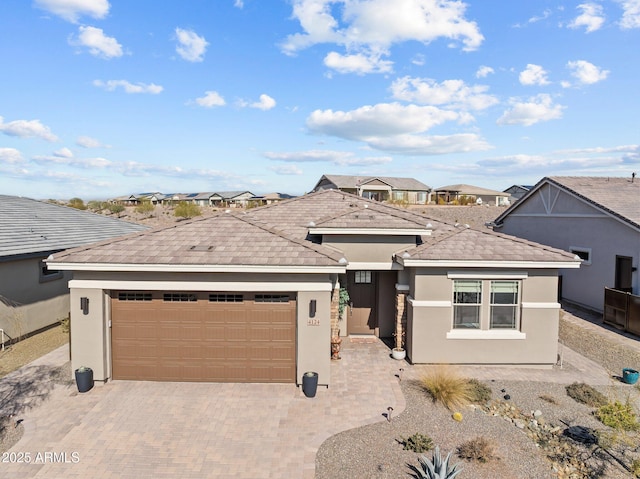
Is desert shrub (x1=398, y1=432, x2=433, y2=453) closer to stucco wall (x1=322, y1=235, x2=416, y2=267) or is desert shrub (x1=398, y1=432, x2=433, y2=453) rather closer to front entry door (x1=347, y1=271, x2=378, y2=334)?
stucco wall (x1=322, y1=235, x2=416, y2=267)

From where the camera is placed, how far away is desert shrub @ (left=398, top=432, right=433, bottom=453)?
7.67 meters

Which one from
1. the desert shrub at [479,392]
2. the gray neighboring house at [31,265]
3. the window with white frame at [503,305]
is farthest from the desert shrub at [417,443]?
the gray neighboring house at [31,265]

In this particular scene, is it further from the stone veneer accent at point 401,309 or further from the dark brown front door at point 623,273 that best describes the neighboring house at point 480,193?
the stone veneer accent at point 401,309

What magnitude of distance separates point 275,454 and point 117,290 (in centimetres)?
648

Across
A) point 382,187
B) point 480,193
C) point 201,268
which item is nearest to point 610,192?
point 201,268

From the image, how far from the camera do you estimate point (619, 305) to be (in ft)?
49.5

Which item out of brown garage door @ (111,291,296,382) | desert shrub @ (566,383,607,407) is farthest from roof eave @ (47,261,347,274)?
desert shrub @ (566,383,607,407)

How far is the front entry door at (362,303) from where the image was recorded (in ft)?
46.9

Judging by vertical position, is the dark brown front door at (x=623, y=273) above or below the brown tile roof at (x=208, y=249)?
below

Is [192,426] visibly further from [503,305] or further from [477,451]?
[503,305]

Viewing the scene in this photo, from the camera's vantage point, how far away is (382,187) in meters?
58.2

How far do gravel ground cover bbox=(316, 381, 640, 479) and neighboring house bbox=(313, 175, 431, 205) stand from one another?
4718 cm

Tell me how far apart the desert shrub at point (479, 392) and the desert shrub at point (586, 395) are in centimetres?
223

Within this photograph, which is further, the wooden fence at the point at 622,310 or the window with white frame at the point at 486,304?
the wooden fence at the point at 622,310
